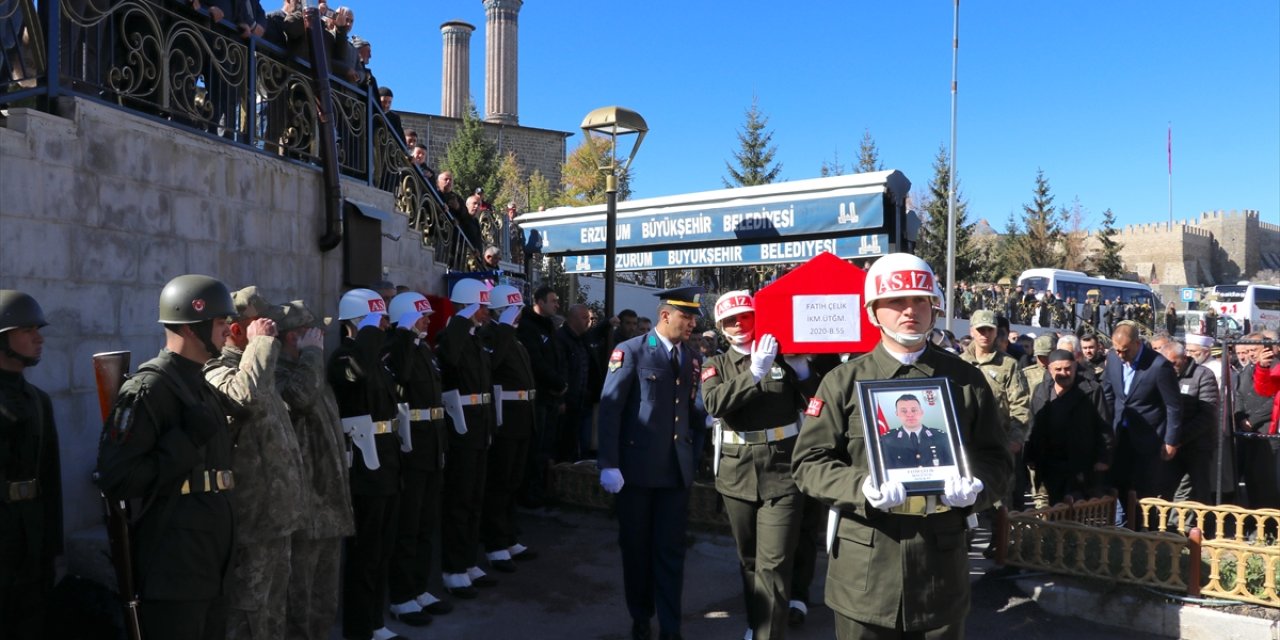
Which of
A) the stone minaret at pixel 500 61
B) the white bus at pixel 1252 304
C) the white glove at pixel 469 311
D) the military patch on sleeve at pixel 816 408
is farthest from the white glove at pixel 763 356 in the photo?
the stone minaret at pixel 500 61

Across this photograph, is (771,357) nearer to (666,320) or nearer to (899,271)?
(666,320)

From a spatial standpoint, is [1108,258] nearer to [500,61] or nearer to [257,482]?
[500,61]

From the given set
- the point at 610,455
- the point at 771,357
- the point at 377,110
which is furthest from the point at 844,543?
the point at 377,110

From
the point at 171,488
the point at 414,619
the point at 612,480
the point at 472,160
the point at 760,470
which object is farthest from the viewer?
the point at 472,160

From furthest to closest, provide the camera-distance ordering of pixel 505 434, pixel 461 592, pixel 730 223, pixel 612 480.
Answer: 1. pixel 730 223
2. pixel 505 434
3. pixel 461 592
4. pixel 612 480

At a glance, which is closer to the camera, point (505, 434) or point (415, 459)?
point (415, 459)

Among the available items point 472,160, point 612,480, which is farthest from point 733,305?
point 472,160

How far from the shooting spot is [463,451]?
693cm

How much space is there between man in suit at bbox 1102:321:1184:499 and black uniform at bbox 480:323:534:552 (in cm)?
516

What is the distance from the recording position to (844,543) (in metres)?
3.79

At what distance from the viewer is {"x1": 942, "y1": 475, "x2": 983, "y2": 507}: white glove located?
11.2 feet

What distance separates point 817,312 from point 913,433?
2464mm

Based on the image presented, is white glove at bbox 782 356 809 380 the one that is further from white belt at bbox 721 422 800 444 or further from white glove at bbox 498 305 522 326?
white glove at bbox 498 305 522 326

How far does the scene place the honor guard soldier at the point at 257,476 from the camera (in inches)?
169
